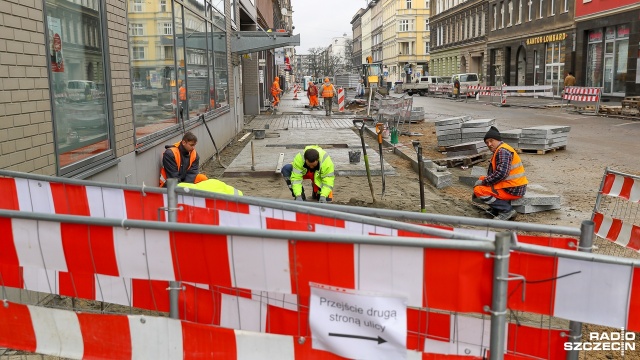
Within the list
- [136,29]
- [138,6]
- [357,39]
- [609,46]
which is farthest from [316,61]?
[136,29]

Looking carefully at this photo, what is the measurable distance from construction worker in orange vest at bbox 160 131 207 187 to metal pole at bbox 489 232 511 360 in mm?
5813

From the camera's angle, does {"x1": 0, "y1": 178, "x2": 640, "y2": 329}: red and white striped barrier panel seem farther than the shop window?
No

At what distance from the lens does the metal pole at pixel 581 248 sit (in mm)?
2693

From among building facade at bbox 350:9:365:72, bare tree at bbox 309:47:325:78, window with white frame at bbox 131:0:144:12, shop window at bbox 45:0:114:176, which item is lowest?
shop window at bbox 45:0:114:176

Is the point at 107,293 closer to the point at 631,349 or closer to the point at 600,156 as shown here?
the point at 631,349

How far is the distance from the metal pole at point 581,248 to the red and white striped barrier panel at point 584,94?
2463cm

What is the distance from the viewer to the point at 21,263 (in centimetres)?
278

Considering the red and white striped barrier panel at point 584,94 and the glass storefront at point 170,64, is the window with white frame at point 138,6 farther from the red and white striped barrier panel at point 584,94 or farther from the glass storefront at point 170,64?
the red and white striped barrier panel at point 584,94

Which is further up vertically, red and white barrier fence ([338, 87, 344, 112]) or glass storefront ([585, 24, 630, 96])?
glass storefront ([585, 24, 630, 96])

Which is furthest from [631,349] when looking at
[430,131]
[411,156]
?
[430,131]

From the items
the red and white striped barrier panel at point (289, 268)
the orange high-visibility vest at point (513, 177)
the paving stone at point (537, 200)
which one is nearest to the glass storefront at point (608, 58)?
the paving stone at point (537, 200)

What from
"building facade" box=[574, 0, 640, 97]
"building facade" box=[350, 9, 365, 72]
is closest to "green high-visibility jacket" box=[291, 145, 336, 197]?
"building facade" box=[574, 0, 640, 97]

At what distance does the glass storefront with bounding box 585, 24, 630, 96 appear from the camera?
31.0 metres

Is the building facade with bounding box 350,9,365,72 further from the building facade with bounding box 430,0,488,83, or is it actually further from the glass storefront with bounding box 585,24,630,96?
the glass storefront with bounding box 585,24,630,96
